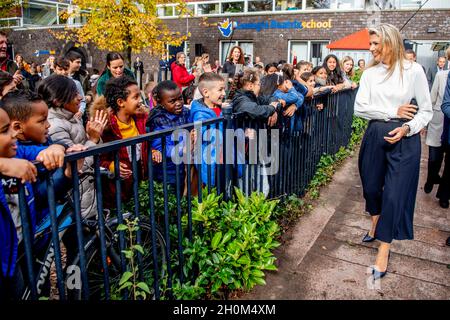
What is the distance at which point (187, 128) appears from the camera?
2.62m

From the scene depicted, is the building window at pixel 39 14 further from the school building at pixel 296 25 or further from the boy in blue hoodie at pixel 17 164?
the boy in blue hoodie at pixel 17 164

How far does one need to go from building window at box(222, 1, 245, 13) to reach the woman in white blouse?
790 inches

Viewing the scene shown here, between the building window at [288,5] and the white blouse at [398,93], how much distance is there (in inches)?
737

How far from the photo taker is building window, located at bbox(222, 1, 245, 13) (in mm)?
21938

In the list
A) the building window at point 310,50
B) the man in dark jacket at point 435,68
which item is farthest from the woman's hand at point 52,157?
the building window at point 310,50

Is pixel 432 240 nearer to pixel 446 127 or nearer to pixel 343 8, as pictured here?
pixel 446 127

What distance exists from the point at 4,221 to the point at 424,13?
1930 centimetres

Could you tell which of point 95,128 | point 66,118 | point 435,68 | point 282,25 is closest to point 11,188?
point 95,128

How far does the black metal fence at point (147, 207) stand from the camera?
6.66 feet

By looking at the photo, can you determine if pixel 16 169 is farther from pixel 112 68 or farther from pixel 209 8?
pixel 209 8

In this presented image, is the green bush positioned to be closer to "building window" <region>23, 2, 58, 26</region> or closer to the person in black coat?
the person in black coat

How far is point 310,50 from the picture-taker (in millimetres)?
20125

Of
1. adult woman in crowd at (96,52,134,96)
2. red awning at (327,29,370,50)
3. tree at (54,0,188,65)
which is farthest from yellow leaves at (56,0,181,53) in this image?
adult woman in crowd at (96,52,134,96)
